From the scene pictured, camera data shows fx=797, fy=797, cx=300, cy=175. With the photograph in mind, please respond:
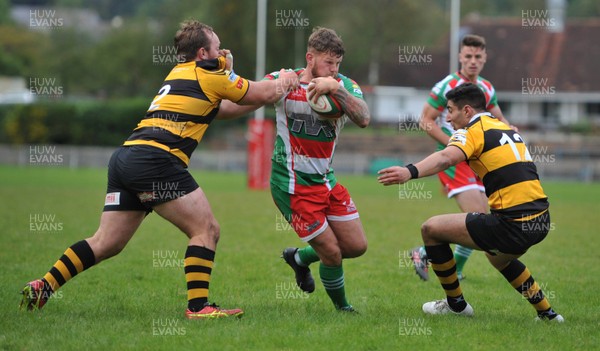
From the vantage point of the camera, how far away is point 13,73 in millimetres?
66500

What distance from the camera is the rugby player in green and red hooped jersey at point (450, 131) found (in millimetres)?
9055

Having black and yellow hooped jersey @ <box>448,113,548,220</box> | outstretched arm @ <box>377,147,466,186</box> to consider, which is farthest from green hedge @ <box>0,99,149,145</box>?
outstretched arm @ <box>377,147,466,186</box>

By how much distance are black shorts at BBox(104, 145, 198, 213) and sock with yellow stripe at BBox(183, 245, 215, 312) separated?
1.61 ft

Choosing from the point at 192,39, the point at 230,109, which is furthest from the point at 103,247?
the point at 192,39

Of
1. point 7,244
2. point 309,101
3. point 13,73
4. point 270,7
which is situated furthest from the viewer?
point 13,73

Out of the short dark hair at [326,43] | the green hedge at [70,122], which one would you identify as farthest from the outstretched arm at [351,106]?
the green hedge at [70,122]

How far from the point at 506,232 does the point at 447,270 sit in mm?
694

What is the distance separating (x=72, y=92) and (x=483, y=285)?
67.7m

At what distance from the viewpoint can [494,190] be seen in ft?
21.8

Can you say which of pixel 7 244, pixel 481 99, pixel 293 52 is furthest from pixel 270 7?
Answer: pixel 481 99

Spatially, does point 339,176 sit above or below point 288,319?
below

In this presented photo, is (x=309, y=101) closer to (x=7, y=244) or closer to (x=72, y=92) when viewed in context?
(x=7, y=244)

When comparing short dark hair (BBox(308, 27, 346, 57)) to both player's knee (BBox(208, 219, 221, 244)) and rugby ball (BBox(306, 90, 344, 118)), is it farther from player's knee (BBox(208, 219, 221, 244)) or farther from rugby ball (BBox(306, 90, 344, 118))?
player's knee (BBox(208, 219, 221, 244))

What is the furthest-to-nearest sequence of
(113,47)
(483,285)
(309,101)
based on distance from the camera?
(113,47)
(483,285)
(309,101)
